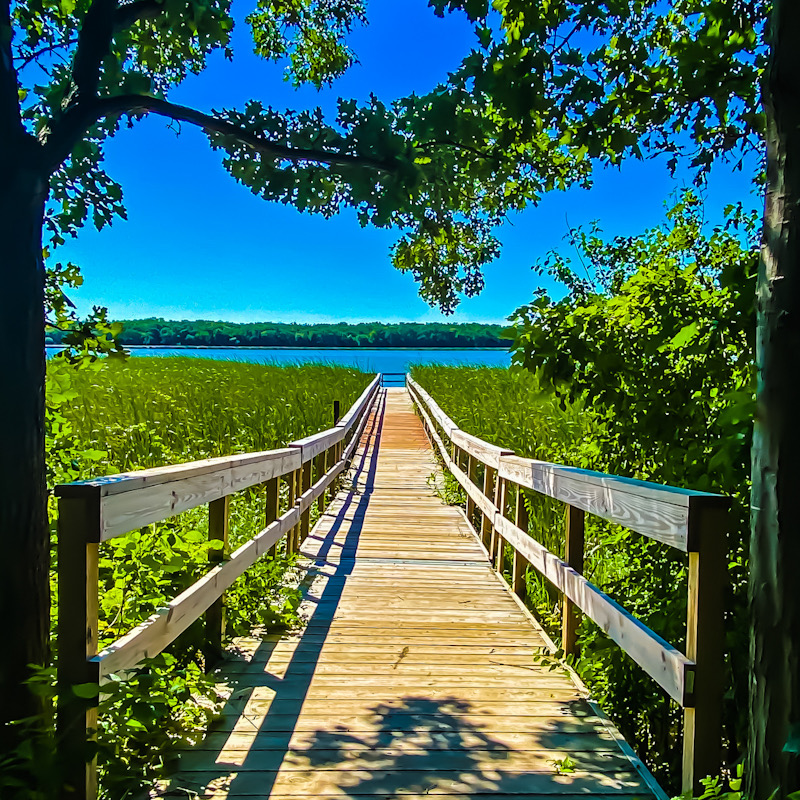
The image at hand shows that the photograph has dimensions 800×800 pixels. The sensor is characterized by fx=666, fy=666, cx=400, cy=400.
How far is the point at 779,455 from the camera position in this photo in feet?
5.38

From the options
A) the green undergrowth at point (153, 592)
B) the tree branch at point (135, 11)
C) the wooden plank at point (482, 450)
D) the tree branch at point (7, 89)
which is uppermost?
the tree branch at point (135, 11)

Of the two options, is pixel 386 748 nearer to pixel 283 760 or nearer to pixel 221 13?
pixel 283 760

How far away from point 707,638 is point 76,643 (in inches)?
68.0

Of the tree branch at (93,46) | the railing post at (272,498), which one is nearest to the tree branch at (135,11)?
the tree branch at (93,46)

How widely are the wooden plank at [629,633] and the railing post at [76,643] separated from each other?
62.8 inches

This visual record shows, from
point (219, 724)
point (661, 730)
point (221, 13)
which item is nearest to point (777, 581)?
point (661, 730)

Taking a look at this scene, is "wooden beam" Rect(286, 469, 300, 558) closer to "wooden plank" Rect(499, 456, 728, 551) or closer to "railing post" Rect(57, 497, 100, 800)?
"wooden plank" Rect(499, 456, 728, 551)

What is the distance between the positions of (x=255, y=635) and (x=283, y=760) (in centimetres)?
132

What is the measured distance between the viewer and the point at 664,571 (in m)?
2.94

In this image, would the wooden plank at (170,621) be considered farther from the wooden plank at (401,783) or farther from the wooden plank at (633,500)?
the wooden plank at (633,500)

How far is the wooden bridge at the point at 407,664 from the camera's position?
1.83 metres

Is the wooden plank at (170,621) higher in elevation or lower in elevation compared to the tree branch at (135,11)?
lower

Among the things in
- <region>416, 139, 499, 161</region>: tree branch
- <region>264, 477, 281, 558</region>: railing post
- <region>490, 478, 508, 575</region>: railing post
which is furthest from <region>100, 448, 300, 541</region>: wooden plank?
<region>490, 478, 508, 575</region>: railing post

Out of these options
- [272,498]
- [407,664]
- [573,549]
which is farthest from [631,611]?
[272,498]
